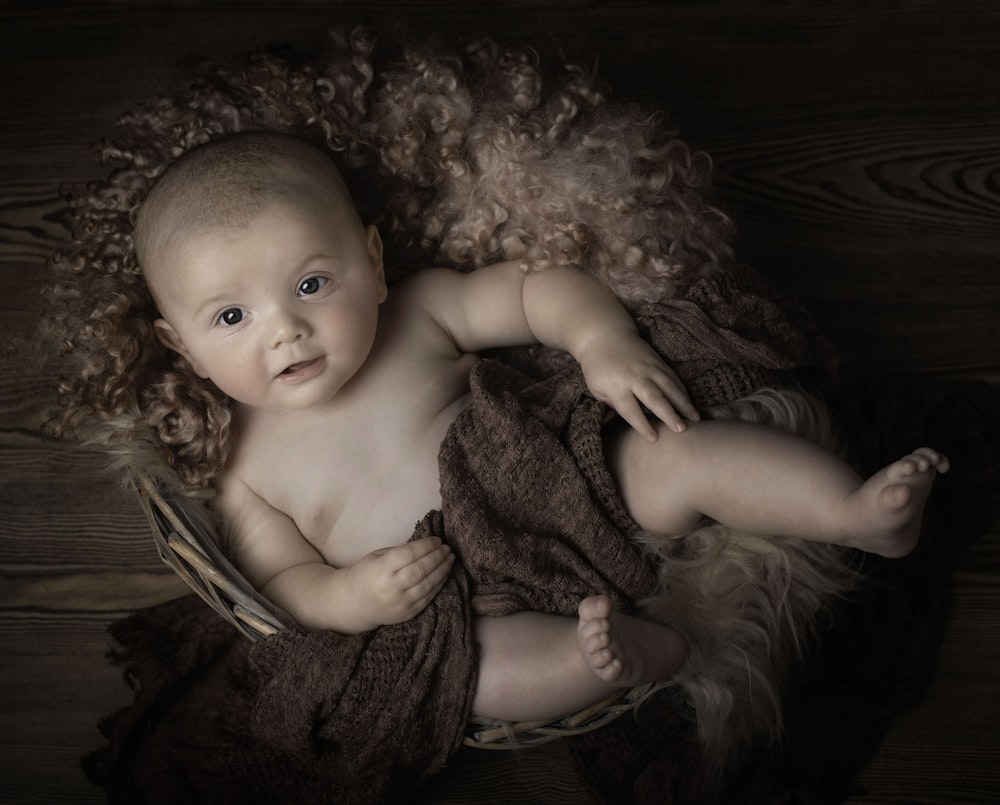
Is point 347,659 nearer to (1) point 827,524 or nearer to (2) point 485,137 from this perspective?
(1) point 827,524

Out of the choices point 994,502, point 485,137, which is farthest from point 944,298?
point 485,137

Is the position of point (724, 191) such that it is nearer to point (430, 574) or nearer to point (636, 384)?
point (636, 384)

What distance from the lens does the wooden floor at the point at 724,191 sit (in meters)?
1.79

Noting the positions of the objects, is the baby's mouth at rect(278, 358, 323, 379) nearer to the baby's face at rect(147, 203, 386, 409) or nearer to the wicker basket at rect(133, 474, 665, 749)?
the baby's face at rect(147, 203, 386, 409)

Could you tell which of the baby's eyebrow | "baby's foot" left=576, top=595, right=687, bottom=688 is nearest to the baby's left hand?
"baby's foot" left=576, top=595, right=687, bottom=688

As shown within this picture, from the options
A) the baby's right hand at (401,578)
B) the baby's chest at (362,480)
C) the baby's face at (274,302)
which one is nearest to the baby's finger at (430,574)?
the baby's right hand at (401,578)

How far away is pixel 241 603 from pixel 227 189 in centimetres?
59

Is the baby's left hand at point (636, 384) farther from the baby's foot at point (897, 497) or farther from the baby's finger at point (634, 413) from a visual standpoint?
the baby's foot at point (897, 497)

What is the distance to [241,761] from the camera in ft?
5.27

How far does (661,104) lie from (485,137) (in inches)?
21.5

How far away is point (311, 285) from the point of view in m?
1.43

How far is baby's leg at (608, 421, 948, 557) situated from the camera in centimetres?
121

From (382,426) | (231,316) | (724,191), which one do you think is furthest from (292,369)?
(724,191)

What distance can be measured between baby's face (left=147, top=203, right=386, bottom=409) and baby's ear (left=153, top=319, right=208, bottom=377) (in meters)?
0.04
